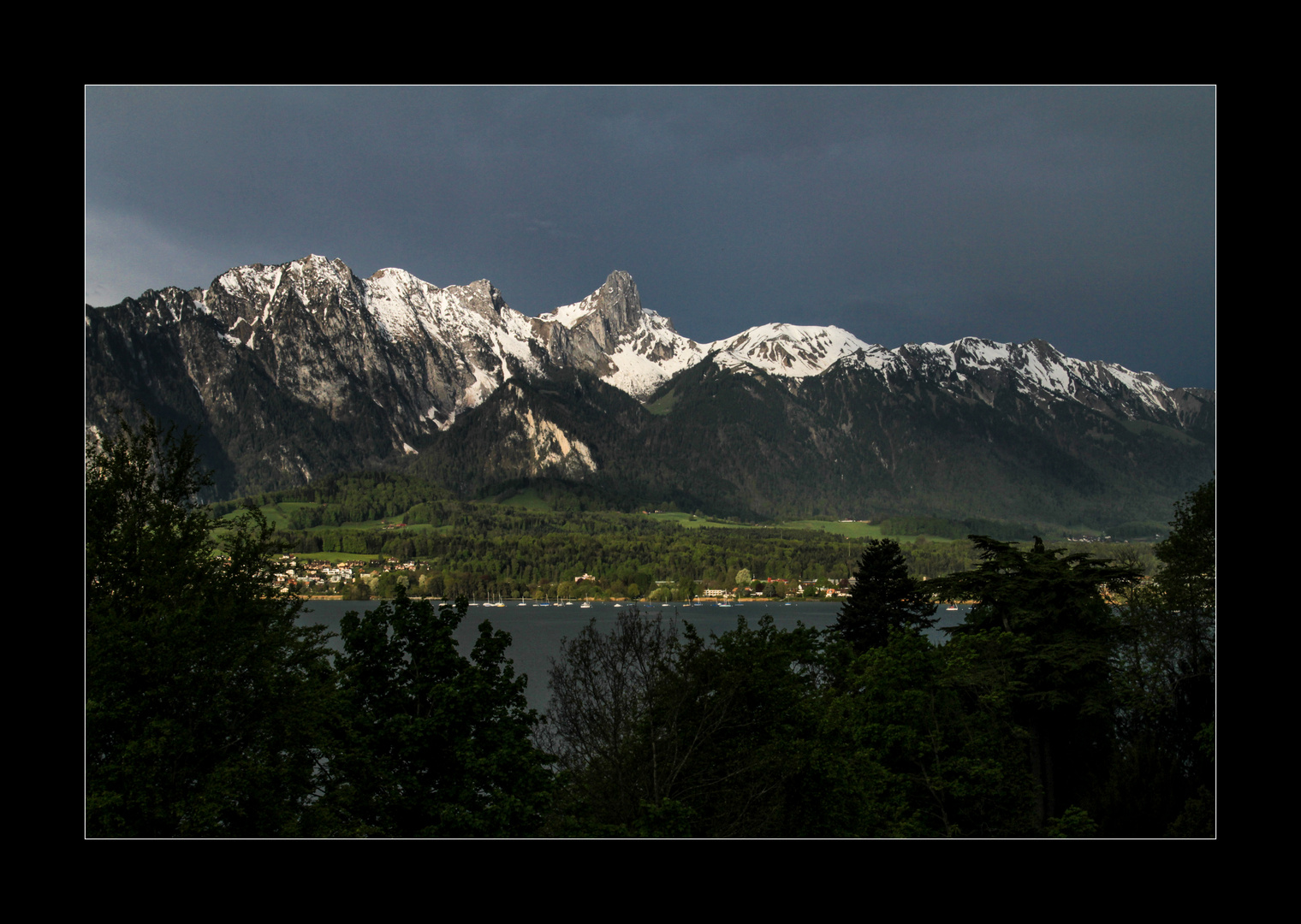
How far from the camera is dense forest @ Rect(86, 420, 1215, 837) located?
11.6m

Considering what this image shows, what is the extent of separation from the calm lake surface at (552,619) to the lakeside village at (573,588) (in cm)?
157

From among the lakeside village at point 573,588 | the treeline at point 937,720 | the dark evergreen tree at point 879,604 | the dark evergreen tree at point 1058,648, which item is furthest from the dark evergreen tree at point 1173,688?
the lakeside village at point 573,588

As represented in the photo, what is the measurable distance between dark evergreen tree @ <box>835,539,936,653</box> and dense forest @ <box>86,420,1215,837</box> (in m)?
6.41

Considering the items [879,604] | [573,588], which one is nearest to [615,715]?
[879,604]

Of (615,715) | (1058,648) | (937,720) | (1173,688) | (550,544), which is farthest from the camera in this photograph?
(550,544)

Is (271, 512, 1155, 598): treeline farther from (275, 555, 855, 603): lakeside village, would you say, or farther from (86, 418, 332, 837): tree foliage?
(86, 418, 332, 837): tree foliage

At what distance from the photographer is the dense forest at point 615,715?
11641mm

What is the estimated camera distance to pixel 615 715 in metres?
14.3

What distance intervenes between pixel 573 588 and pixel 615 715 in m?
112

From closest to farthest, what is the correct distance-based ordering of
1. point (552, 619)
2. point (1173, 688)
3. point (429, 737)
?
1. point (429, 737)
2. point (1173, 688)
3. point (552, 619)

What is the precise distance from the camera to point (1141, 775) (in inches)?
763

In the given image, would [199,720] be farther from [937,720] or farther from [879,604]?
[879,604]

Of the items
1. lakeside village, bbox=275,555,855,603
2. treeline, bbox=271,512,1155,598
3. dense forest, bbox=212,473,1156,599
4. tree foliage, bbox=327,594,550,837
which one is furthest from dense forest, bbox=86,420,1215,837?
treeline, bbox=271,512,1155,598
